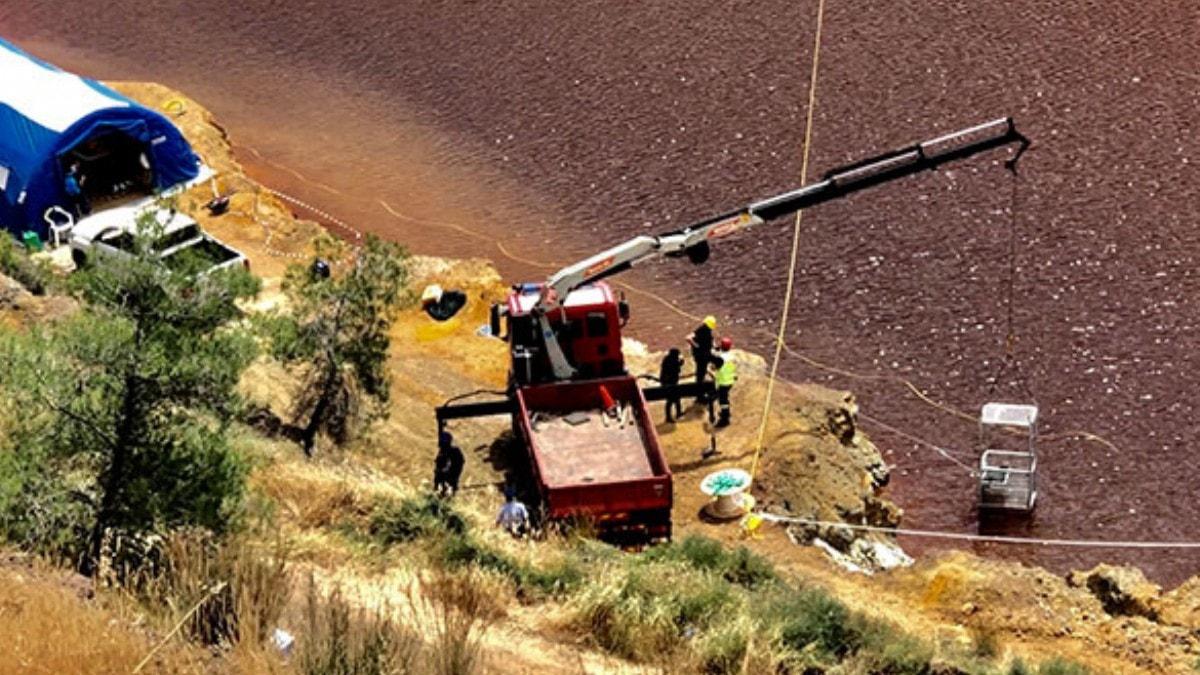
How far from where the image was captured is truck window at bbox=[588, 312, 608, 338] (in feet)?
83.7

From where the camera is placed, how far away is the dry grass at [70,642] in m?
9.74

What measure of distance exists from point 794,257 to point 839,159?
417cm

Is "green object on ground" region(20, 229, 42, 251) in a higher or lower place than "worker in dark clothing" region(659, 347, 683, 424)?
higher

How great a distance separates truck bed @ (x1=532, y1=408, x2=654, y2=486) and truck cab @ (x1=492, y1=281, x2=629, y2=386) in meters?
0.72

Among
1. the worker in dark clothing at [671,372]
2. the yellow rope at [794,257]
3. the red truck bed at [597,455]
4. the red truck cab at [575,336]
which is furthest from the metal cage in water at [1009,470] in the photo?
the red truck cab at [575,336]

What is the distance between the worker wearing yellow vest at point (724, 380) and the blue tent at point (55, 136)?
14.5m

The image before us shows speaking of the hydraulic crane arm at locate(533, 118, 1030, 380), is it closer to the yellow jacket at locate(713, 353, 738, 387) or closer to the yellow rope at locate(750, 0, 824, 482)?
the yellow jacket at locate(713, 353, 738, 387)

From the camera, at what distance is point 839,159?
125 feet

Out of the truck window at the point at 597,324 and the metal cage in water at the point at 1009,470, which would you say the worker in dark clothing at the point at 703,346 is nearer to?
the truck window at the point at 597,324

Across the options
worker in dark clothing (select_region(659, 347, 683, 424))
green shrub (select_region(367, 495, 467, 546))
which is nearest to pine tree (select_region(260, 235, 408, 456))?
worker in dark clothing (select_region(659, 347, 683, 424))

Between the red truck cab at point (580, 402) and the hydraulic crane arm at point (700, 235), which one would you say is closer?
the red truck cab at point (580, 402)

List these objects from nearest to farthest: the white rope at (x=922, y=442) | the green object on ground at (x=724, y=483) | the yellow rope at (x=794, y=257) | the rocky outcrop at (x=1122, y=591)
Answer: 1. the rocky outcrop at (x=1122, y=591)
2. the green object on ground at (x=724, y=483)
3. the yellow rope at (x=794, y=257)
4. the white rope at (x=922, y=442)

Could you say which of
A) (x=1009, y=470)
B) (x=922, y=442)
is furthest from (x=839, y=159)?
(x=1009, y=470)

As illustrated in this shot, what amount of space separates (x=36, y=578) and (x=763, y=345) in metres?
21.9
